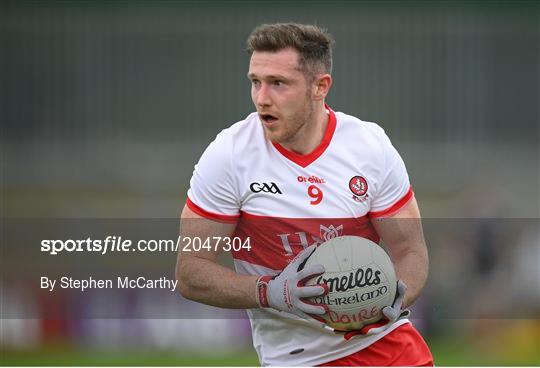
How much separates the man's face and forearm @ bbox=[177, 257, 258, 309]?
78 cm

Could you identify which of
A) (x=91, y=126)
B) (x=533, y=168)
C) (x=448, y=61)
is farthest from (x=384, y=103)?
(x=91, y=126)

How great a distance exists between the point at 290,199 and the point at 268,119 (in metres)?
0.46

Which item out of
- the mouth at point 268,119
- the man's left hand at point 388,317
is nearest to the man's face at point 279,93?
the mouth at point 268,119

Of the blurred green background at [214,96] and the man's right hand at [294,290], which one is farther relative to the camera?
the blurred green background at [214,96]

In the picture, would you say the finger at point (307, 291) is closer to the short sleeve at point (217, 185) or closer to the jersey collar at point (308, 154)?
the short sleeve at point (217, 185)

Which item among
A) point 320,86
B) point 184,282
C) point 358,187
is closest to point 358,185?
point 358,187

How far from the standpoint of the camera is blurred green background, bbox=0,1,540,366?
15102mm

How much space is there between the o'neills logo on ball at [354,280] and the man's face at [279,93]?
2.89ft

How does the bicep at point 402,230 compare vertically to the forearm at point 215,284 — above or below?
above

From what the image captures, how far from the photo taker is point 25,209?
598 inches

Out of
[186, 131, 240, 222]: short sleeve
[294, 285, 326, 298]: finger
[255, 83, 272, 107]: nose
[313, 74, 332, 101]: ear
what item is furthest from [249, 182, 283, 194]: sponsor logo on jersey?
[294, 285, 326, 298]: finger

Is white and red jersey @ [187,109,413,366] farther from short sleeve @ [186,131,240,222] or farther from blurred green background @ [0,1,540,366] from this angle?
blurred green background @ [0,1,540,366]

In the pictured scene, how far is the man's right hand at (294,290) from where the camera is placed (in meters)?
4.64

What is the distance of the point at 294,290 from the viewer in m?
4.65
